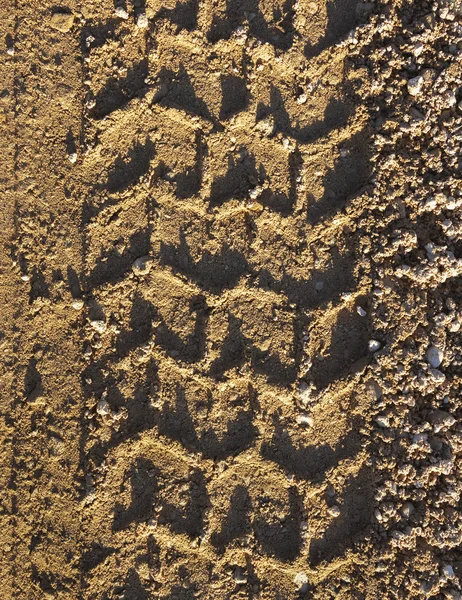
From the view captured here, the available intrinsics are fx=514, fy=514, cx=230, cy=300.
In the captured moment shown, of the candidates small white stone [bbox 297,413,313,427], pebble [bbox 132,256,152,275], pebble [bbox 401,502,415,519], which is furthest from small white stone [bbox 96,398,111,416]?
pebble [bbox 401,502,415,519]

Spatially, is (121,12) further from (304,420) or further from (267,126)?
(304,420)

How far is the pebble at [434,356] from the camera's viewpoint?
1.71 metres

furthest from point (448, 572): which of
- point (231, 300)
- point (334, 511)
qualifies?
point (231, 300)

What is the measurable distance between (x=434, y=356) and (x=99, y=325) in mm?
1117

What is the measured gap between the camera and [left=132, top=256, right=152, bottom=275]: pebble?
1.71 meters

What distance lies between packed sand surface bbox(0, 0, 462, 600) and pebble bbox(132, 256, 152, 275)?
0.05 feet

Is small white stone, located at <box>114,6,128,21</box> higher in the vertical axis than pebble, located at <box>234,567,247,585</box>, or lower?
higher

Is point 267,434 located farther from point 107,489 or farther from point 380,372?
point 107,489

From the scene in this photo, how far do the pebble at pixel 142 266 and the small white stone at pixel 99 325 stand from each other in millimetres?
202

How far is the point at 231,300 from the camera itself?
67.6 inches

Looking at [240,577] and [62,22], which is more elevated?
[62,22]

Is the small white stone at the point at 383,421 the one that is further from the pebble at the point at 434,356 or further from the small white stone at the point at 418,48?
the small white stone at the point at 418,48

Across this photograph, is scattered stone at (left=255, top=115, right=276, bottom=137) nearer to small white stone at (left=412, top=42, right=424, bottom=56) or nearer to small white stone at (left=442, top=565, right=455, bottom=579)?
small white stone at (left=412, top=42, right=424, bottom=56)

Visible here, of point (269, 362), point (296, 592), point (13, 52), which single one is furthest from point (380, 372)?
point (13, 52)
